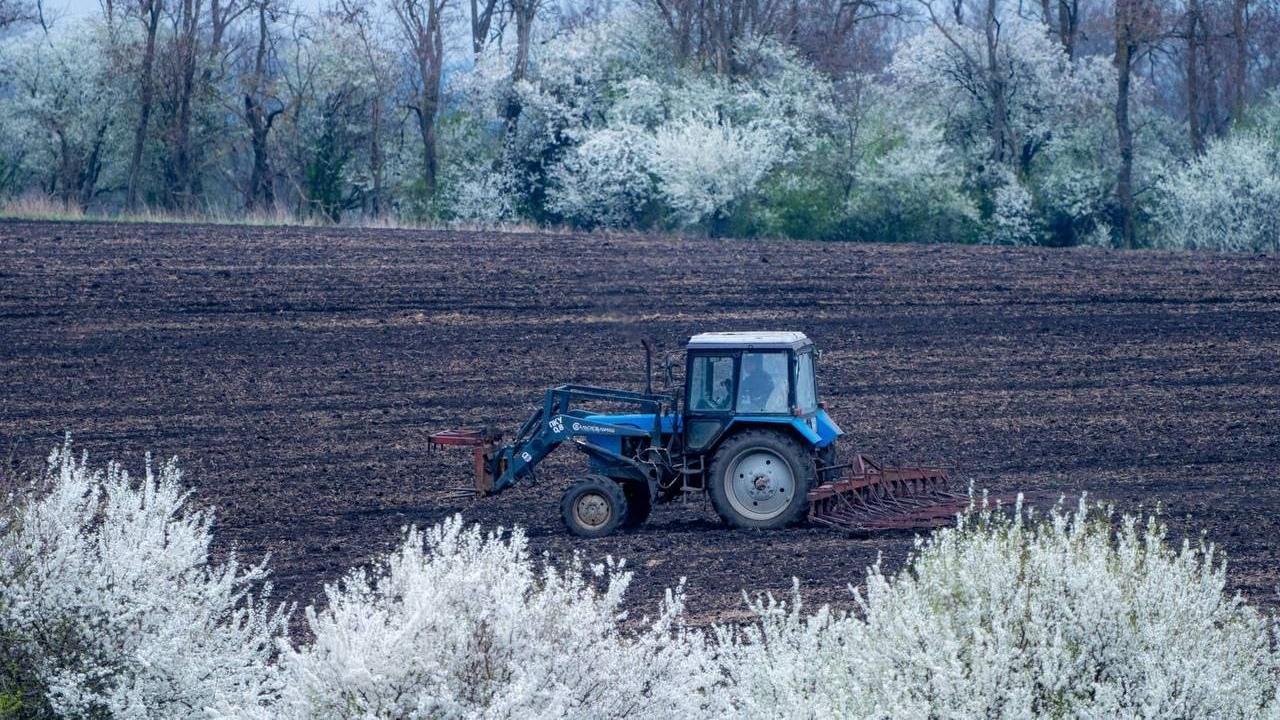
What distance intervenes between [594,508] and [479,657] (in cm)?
838

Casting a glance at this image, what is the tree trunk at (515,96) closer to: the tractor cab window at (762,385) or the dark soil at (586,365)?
the dark soil at (586,365)

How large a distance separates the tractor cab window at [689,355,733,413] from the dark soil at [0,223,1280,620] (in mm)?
1194

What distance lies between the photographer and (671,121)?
127 ft

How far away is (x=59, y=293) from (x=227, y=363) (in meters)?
4.05

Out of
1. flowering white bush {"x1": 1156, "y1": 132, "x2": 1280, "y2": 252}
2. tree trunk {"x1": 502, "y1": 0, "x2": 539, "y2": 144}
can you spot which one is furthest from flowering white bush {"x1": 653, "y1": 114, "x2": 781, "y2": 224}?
flowering white bush {"x1": 1156, "y1": 132, "x2": 1280, "y2": 252}

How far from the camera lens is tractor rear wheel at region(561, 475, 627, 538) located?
15.1 meters

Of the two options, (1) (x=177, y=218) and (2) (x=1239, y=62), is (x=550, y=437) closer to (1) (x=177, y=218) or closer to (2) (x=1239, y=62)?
(1) (x=177, y=218)

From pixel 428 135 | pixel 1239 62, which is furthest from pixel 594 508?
pixel 1239 62

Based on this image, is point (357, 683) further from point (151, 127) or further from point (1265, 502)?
point (151, 127)

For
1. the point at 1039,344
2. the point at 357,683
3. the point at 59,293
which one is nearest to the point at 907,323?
the point at 1039,344

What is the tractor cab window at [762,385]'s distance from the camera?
15.2m

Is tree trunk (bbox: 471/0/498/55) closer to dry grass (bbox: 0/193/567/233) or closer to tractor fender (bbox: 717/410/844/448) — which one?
dry grass (bbox: 0/193/567/233)

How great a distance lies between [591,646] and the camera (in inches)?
275

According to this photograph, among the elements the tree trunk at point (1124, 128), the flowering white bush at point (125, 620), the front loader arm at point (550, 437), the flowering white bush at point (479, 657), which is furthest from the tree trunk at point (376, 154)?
the flowering white bush at point (479, 657)
